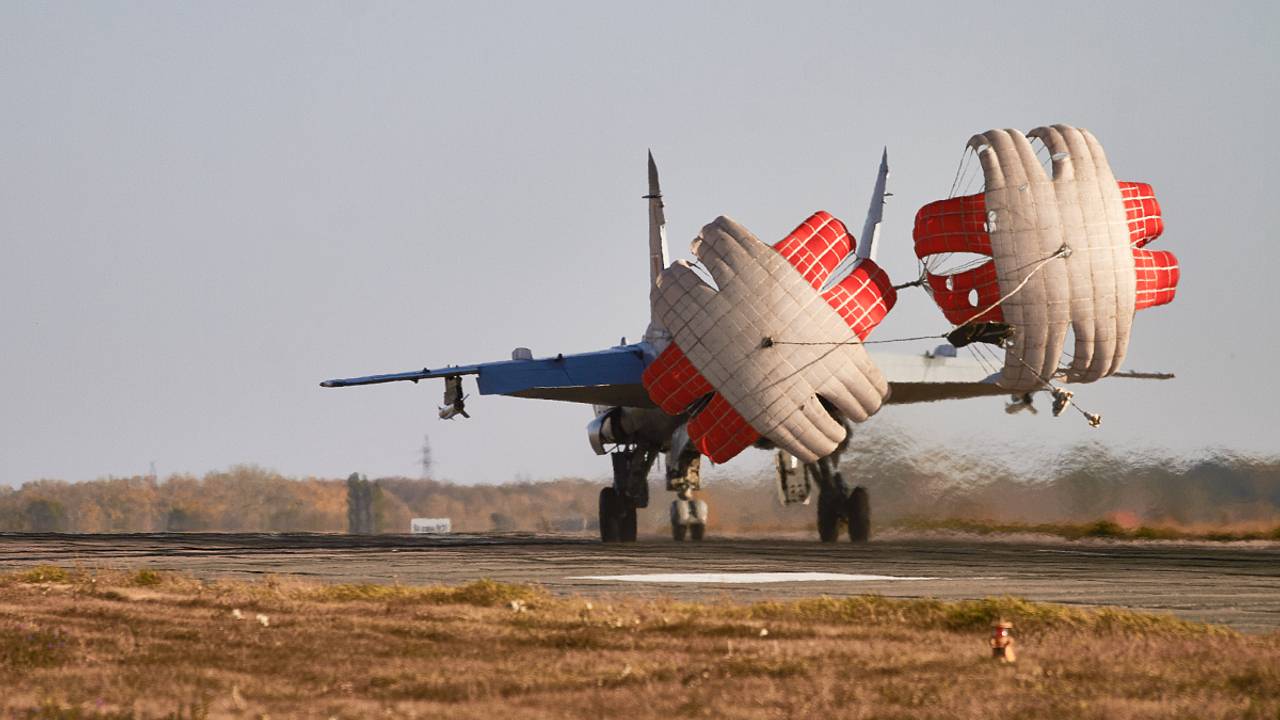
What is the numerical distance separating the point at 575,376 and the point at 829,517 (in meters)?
6.77

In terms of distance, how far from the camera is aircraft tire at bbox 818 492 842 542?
117 feet

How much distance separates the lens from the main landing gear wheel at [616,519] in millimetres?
36812

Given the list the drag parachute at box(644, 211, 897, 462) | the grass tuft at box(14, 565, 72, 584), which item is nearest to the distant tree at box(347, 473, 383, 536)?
the drag parachute at box(644, 211, 897, 462)

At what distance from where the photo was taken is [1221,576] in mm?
18219

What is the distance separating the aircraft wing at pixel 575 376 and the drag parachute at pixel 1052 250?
820cm

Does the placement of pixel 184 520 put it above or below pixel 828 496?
above

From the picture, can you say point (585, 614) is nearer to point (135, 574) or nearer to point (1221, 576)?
point (135, 574)

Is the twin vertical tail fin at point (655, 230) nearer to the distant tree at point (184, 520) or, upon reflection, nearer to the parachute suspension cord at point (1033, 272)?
the parachute suspension cord at point (1033, 272)

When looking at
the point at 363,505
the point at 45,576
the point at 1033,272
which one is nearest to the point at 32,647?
the point at 45,576

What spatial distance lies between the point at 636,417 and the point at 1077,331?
504 inches

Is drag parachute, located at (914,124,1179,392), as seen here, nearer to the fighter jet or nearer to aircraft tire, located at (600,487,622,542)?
the fighter jet

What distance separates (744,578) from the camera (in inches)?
712

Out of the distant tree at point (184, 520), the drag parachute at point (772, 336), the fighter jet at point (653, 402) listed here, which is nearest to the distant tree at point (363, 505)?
the distant tree at point (184, 520)

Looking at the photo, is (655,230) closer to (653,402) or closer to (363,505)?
(653,402)
